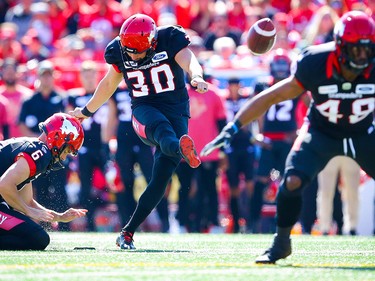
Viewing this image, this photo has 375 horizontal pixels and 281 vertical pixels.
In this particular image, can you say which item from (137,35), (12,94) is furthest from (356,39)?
(12,94)

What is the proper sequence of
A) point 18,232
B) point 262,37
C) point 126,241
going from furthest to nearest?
point 262,37
point 126,241
point 18,232

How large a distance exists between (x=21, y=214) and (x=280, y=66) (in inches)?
194

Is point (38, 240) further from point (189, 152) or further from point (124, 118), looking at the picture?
point (124, 118)

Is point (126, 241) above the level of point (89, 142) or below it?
below

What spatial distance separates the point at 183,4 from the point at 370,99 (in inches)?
354

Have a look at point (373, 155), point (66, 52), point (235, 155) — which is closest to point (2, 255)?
point (373, 155)

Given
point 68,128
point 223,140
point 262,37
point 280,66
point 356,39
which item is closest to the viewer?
point 356,39

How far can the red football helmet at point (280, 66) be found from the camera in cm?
1125

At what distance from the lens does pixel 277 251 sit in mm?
5930

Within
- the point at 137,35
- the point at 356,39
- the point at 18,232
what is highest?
the point at 137,35

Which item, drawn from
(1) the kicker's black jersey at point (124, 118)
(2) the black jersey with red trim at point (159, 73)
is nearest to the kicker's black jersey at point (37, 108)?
(1) the kicker's black jersey at point (124, 118)

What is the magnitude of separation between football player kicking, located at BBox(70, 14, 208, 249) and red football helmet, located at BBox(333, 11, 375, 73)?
1491 mm

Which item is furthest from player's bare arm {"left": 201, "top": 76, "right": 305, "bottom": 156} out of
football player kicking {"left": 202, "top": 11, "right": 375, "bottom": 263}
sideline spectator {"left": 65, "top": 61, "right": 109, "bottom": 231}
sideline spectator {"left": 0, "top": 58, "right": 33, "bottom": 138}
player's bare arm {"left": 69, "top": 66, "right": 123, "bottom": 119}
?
sideline spectator {"left": 0, "top": 58, "right": 33, "bottom": 138}

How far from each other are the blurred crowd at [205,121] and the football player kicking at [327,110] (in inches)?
163
